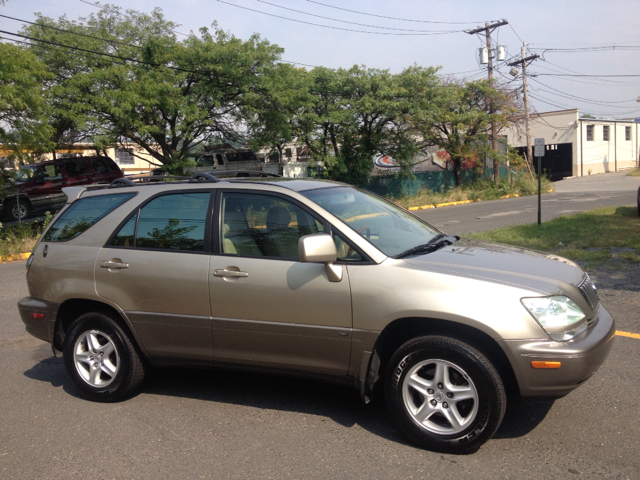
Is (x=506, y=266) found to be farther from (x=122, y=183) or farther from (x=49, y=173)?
(x=49, y=173)

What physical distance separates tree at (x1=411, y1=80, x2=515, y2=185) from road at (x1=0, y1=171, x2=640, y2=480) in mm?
23969

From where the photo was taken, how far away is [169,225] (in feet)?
15.1

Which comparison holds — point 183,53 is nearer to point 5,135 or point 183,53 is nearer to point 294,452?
point 5,135

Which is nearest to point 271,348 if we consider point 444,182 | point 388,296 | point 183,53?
point 388,296

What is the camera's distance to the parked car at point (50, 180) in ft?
58.7

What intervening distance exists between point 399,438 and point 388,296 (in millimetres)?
998

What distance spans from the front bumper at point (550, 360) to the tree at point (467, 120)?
81.0 ft

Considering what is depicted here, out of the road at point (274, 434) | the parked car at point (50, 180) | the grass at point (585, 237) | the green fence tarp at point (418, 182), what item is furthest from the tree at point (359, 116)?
the road at point (274, 434)

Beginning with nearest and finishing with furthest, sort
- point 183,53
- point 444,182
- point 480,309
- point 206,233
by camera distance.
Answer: point 480,309 < point 206,233 < point 183,53 < point 444,182

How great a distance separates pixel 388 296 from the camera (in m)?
3.67

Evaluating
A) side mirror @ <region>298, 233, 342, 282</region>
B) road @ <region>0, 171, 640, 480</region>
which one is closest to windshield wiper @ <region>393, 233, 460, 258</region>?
side mirror @ <region>298, 233, 342, 282</region>

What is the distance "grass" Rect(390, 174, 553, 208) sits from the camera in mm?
27047

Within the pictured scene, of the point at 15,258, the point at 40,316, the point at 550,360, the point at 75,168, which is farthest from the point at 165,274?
the point at 75,168

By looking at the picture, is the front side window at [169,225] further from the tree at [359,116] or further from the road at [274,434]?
the tree at [359,116]
